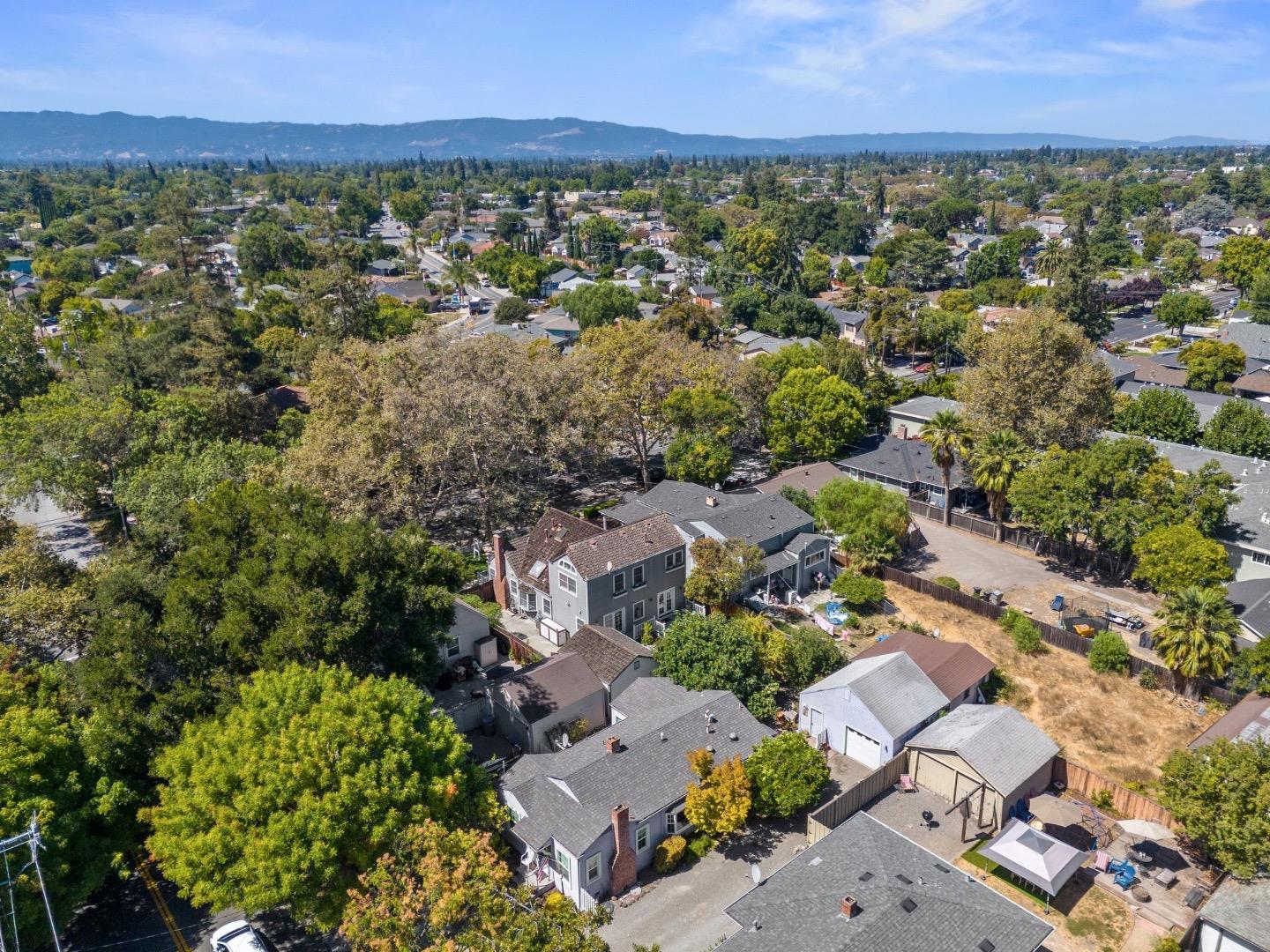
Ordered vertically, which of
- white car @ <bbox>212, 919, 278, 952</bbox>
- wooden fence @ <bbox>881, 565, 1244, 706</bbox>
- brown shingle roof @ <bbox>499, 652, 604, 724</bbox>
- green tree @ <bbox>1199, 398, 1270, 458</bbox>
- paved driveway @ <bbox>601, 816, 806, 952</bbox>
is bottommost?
paved driveway @ <bbox>601, 816, 806, 952</bbox>

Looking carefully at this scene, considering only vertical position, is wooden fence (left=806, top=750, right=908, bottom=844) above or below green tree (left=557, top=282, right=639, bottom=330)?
below

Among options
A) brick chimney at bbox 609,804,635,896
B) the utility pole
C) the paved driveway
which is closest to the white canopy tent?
the paved driveway

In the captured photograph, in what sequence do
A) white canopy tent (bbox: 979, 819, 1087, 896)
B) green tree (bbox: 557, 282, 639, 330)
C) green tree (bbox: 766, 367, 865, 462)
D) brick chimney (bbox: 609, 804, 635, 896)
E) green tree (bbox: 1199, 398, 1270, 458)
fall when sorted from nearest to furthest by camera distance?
1. white canopy tent (bbox: 979, 819, 1087, 896)
2. brick chimney (bbox: 609, 804, 635, 896)
3. green tree (bbox: 1199, 398, 1270, 458)
4. green tree (bbox: 766, 367, 865, 462)
5. green tree (bbox: 557, 282, 639, 330)

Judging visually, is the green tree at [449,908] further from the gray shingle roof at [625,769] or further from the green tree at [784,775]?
the green tree at [784,775]

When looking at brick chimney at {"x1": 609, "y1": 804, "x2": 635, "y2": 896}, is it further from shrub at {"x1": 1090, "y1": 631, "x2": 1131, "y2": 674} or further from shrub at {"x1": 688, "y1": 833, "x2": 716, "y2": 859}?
shrub at {"x1": 1090, "y1": 631, "x2": 1131, "y2": 674}

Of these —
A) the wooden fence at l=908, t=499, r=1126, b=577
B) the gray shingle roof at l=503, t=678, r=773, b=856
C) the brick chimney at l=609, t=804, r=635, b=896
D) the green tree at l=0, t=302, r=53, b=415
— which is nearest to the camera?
the brick chimney at l=609, t=804, r=635, b=896

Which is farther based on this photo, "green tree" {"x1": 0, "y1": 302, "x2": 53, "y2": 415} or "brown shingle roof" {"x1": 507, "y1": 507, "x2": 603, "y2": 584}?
"green tree" {"x1": 0, "y1": 302, "x2": 53, "y2": 415}

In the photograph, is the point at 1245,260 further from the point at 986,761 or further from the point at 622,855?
the point at 622,855

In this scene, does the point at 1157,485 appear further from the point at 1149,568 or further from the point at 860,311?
the point at 860,311
